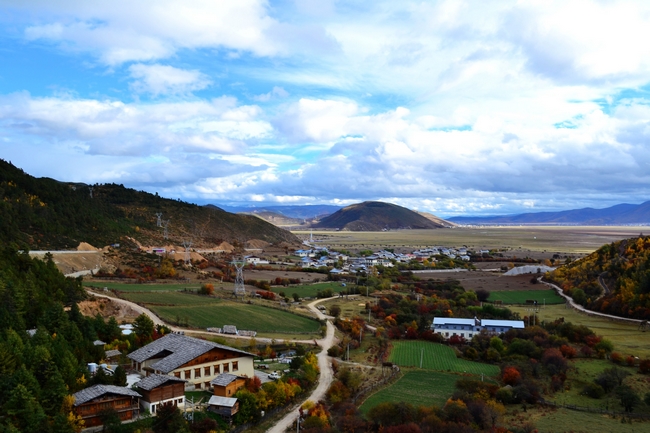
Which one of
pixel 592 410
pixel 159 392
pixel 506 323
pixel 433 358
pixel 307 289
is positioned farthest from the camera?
pixel 307 289

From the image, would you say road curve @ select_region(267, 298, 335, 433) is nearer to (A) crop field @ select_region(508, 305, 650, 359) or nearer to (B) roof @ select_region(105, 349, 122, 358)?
(B) roof @ select_region(105, 349, 122, 358)

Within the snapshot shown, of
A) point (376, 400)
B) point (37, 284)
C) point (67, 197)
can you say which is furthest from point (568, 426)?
point (67, 197)

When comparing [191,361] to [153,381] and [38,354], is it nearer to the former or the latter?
[153,381]

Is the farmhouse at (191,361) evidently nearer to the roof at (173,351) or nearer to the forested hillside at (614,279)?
Result: the roof at (173,351)

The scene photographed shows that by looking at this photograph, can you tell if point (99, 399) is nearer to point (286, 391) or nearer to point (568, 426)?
point (286, 391)

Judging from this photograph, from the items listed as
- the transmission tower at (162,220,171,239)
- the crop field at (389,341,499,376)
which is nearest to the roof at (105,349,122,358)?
the crop field at (389,341,499,376)

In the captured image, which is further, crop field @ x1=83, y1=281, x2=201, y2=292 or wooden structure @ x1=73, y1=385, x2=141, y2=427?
crop field @ x1=83, y1=281, x2=201, y2=292

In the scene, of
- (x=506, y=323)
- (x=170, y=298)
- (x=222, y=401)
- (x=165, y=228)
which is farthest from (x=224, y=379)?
(x=165, y=228)
